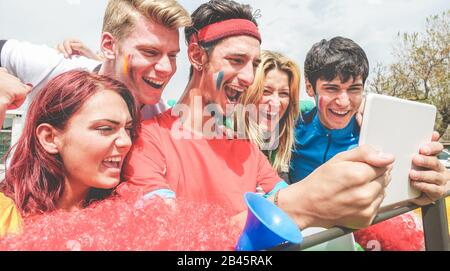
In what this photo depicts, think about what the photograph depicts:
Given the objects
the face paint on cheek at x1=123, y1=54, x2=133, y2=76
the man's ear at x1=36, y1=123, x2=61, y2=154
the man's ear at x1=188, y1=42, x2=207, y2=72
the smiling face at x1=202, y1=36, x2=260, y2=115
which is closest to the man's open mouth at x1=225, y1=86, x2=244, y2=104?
the smiling face at x1=202, y1=36, x2=260, y2=115

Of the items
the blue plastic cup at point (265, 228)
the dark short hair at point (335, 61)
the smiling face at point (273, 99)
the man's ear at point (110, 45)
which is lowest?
the blue plastic cup at point (265, 228)

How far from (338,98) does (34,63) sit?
1.05m

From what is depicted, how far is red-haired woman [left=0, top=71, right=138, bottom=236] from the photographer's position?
97 centimetres

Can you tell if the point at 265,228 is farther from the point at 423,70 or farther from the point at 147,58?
the point at 423,70

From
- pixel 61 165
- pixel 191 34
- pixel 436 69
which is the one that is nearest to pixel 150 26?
pixel 191 34

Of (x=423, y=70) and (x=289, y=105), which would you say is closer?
(x=289, y=105)

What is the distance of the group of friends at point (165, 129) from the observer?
968 mm

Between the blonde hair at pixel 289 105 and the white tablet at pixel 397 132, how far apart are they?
40 cm

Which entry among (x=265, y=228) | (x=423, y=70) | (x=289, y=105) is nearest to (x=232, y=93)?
(x=289, y=105)

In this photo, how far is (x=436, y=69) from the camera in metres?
1.66

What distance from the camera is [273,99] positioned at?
144 centimetres

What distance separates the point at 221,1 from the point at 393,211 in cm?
83

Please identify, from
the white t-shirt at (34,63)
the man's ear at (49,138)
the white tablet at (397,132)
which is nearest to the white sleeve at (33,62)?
the white t-shirt at (34,63)

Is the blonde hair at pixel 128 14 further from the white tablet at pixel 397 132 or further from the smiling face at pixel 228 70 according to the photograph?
the white tablet at pixel 397 132
